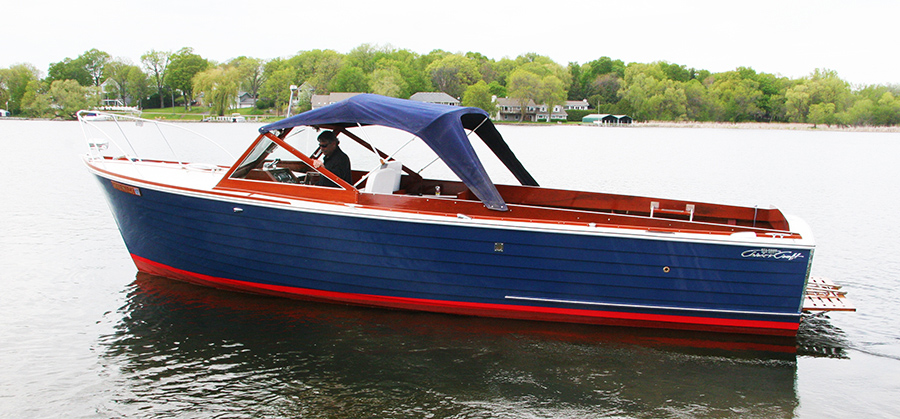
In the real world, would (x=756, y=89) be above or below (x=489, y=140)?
above

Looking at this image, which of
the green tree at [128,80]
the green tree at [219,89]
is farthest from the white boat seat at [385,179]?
the green tree at [128,80]

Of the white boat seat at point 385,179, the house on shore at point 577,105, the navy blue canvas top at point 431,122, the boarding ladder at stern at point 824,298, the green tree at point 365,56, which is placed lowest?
the boarding ladder at stern at point 824,298

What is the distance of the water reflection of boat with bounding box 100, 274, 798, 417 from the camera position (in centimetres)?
555

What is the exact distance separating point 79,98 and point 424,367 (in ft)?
318

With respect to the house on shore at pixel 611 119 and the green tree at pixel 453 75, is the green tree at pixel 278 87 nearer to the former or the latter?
the green tree at pixel 453 75

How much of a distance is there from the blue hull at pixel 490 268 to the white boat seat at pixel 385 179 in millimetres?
713

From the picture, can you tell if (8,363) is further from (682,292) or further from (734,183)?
(734,183)

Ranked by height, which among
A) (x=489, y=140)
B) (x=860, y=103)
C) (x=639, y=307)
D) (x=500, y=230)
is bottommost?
(x=639, y=307)

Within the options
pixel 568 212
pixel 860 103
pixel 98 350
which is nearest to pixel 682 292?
pixel 568 212

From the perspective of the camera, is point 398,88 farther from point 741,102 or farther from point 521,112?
point 741,102

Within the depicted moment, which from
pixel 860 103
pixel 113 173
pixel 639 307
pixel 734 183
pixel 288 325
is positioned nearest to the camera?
pixel 639 307

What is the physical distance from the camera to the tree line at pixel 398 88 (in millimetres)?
91438

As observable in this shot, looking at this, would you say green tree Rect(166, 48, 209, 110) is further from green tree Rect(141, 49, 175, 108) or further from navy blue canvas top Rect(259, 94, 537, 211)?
navy blue canvas top Rect(259, 94, 537, 211)

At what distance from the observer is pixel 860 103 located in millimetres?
93188
